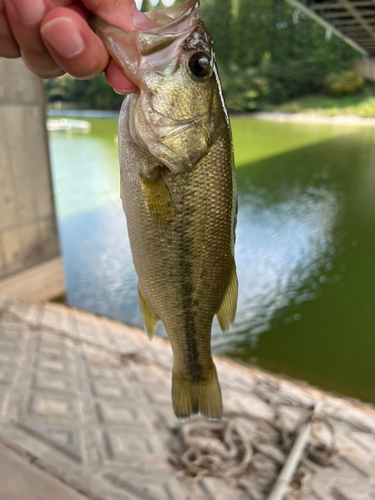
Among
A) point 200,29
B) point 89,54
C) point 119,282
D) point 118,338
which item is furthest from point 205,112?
point 119,282

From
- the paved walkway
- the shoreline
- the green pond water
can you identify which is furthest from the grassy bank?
the paved walkway

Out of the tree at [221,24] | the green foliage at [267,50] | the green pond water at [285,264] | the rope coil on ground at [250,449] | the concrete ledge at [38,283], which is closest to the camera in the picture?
the rope coil on ground at [250,449]

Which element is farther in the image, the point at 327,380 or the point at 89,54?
the point at 327,380

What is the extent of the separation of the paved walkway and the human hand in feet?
7.56

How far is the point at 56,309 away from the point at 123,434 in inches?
96.0

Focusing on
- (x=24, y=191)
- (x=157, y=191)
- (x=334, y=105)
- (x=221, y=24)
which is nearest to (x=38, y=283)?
(x=24, y=191)

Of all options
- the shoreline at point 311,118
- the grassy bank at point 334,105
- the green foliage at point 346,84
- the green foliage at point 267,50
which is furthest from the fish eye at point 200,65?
the green foliage at point 346,84

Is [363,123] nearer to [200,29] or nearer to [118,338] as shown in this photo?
[118,338]

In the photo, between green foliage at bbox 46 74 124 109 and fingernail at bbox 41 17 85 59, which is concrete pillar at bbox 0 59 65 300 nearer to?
fingernail at bbox 41 17 85 59

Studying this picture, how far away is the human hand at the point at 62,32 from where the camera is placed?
0.86 m

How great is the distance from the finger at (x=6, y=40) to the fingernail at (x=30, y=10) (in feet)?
0.21

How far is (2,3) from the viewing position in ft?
2.89

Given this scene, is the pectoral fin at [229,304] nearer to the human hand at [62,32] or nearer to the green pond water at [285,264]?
the human hand at [62,32]

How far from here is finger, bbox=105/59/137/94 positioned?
1027 millimetres
